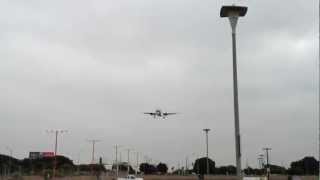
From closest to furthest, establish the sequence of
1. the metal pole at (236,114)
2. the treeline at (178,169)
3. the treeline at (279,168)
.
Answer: the metal pole at (236,114) < the treeline at (178,169) < the treeline at (279,168)

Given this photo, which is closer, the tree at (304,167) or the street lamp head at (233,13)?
the street lamp head at (233,13)

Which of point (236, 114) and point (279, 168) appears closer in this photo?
point (236, 114)

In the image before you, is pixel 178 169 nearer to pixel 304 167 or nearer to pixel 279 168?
pixel 279 168

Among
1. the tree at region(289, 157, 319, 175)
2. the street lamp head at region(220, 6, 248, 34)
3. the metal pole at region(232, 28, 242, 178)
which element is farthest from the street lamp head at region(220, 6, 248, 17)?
the tree at region(289, 157, 319, 175)

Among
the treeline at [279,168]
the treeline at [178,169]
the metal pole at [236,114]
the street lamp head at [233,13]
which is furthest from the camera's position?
the treeline at [279,168]

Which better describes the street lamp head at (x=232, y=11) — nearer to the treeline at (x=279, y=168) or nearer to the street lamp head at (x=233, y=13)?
the street lamp head at (x=233, y=13)

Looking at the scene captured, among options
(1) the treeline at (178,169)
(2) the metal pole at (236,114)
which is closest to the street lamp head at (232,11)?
(2) the metal pole at (236,114)

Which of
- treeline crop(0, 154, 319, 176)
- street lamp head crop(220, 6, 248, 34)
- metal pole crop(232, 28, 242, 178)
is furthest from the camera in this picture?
treeline crop(0, 154, 319, 176)

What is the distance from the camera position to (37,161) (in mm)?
169375

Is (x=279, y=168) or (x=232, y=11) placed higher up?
(x=232, y=11)

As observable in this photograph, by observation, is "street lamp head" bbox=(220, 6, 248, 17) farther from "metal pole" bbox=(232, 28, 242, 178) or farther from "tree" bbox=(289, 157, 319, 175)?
"tree" bbox=(289, 157, 319, 175)

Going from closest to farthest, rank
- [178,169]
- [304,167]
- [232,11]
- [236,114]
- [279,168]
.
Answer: [236,114], [232,11], [304,167], [279,168], [178,169]

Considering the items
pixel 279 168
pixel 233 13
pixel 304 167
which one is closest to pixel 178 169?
pixel 279 168

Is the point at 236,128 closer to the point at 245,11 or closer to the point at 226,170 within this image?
the point at 245,11
